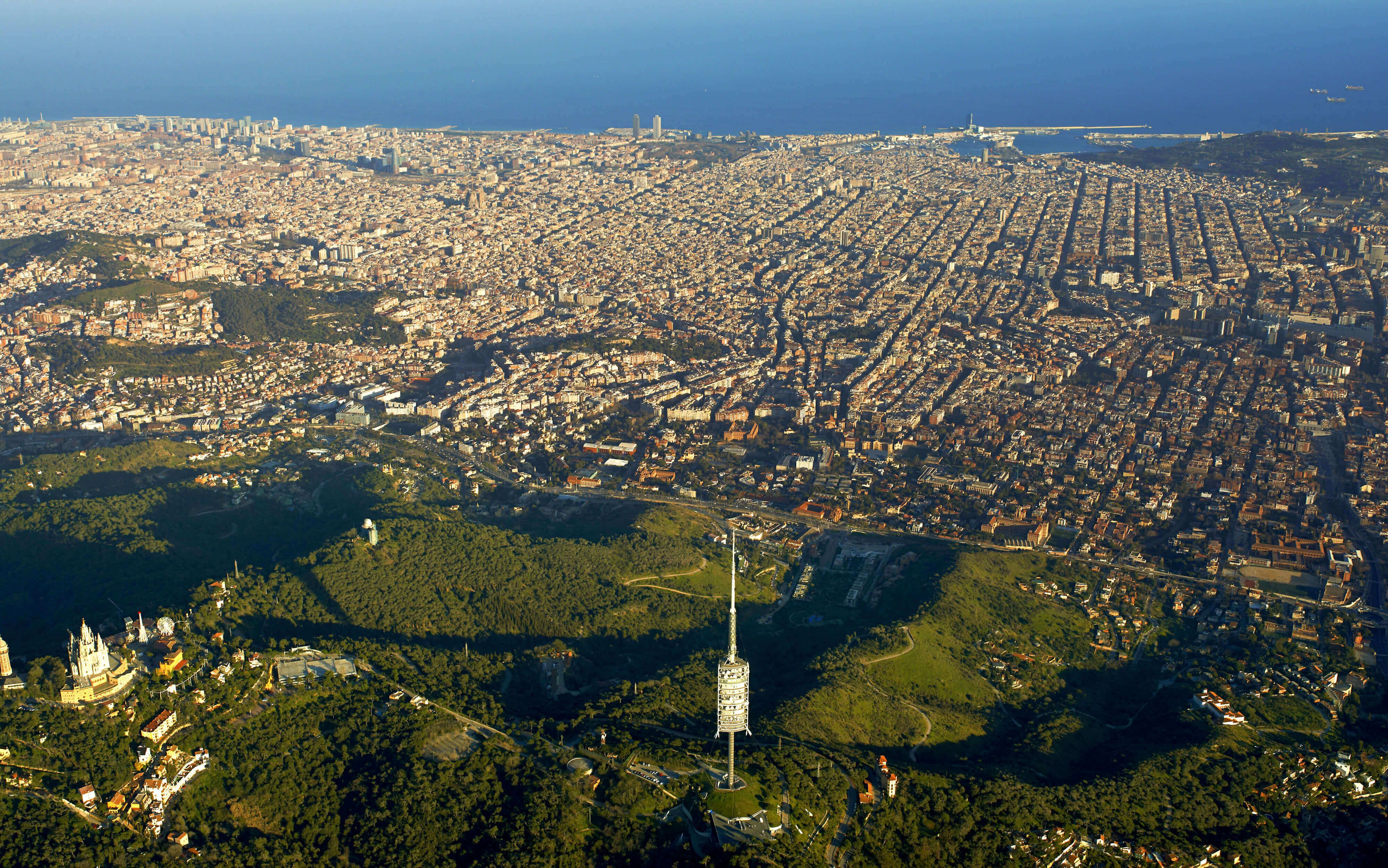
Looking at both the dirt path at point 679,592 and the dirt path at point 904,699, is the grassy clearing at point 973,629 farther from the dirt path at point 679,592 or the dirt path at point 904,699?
the dirt path at point 679,592

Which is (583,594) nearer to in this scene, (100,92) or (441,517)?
(441,517)

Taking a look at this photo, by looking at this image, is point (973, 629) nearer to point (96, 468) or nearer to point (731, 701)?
point (731, 701)

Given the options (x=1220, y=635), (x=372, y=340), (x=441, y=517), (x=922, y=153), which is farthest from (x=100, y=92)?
(x=1220, y=635)

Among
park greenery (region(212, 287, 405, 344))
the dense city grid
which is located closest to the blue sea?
the dense city grid

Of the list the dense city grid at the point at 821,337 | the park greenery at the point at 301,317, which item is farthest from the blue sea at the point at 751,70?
the park greenery at the point at 301,317

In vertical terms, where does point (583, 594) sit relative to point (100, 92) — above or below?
below

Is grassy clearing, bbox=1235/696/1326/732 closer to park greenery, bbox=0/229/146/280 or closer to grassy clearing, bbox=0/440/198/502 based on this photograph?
grassy clearing, bbox=0/440/198/502
